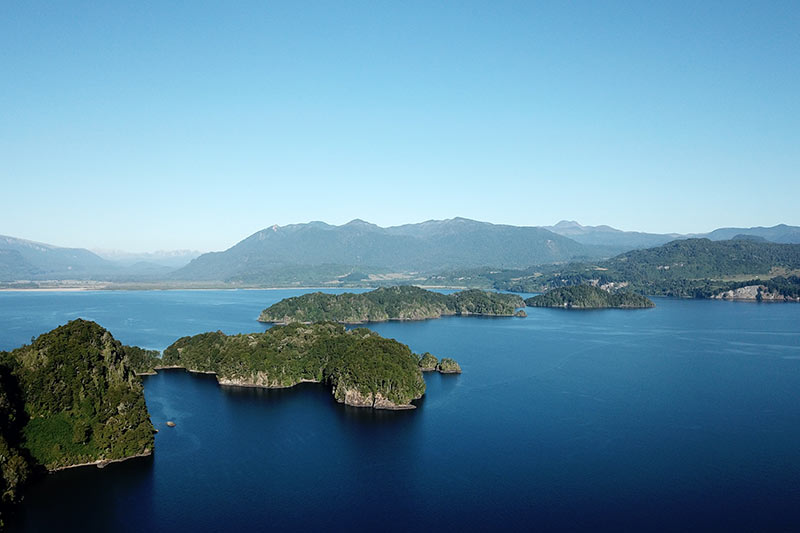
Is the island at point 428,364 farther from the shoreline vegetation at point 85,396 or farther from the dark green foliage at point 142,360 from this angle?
the dark green foliage at point 142,360

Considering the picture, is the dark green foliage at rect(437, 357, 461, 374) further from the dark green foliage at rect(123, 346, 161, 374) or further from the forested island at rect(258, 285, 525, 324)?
the forested island at rect(258, 285, 525, 324)

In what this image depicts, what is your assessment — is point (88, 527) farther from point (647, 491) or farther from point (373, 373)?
point (647, 491)

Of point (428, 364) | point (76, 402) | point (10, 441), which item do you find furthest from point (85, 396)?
point (428, 364)

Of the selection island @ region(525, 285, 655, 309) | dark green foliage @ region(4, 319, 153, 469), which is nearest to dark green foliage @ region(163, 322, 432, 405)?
dark green foliage @ region(4, 319, 153, 469)

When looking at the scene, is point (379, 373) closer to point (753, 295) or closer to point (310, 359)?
point (310, 359)

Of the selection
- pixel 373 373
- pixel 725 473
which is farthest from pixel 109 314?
pixel 725 473

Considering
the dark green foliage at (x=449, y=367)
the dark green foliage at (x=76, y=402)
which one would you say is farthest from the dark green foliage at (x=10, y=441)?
the dark green foliage at (x=449, y=367)
